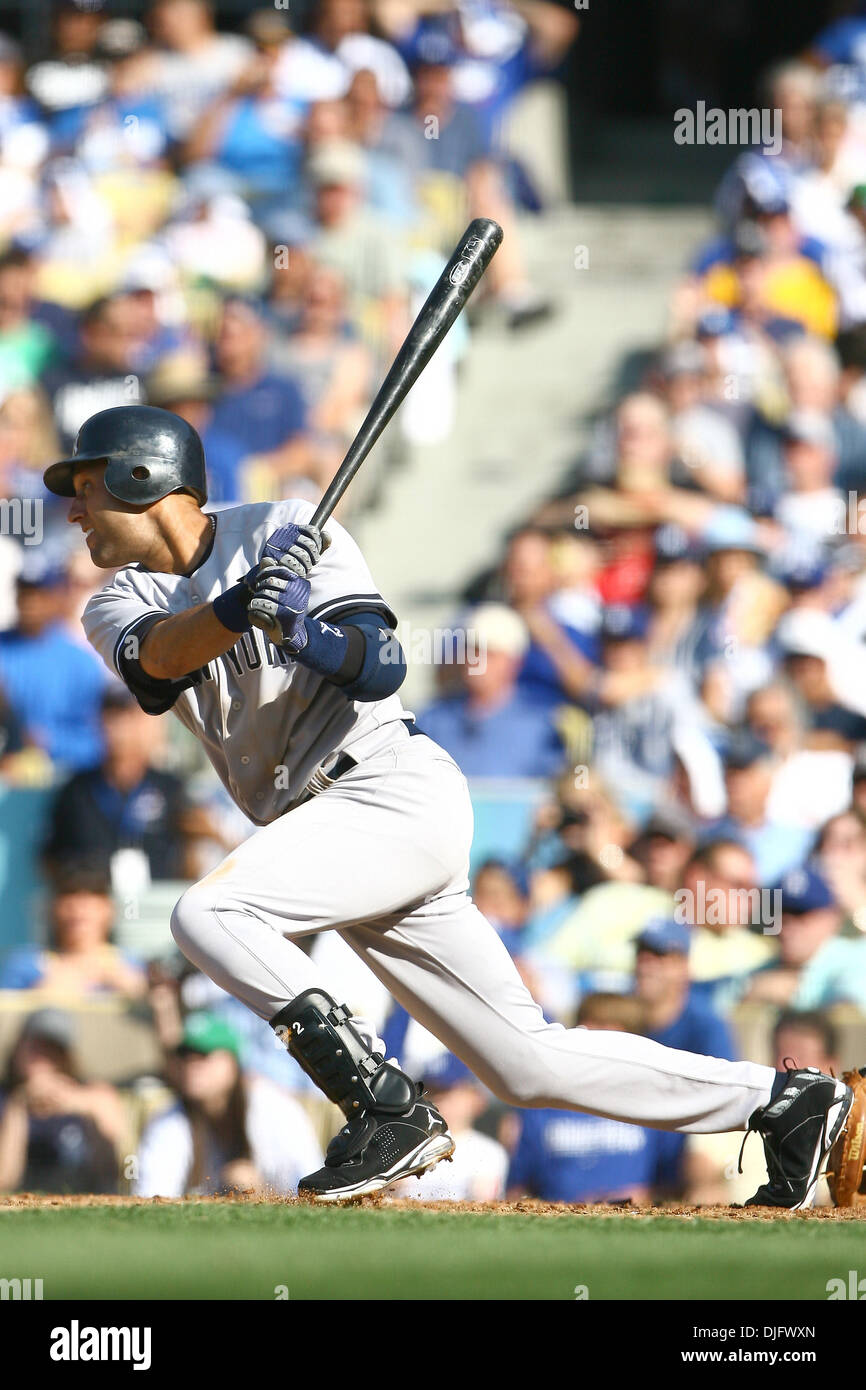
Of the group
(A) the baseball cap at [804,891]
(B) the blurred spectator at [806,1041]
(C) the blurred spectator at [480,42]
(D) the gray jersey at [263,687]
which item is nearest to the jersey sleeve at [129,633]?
(D) the gray jersey at [263,687]

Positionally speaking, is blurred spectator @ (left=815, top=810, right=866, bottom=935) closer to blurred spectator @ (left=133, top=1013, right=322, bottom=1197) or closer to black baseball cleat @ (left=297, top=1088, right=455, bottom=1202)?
blurred spectator @ (left=133, top=1013, right=322, bottom=1197)

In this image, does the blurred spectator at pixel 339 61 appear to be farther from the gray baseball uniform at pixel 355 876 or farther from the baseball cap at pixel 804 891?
the gray baseball uniform at pixel 355 876

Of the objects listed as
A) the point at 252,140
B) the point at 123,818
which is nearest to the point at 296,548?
the point at 123,818

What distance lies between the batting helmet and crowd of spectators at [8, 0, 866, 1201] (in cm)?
214

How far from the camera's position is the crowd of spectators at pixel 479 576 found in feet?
16.8

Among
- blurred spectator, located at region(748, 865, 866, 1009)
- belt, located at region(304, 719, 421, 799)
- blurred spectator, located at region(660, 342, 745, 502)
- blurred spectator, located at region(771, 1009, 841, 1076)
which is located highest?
blurred spectator, located at region(660, 342, 745, 502)

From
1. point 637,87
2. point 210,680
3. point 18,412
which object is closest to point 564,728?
point 18,412

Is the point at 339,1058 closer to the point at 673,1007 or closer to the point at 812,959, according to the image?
the point at 673,1007

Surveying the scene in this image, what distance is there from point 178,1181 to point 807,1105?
2000 mm

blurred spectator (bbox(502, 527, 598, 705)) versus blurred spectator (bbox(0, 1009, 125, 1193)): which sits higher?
blurred spectator (bbox(502, 527, 598, 705))

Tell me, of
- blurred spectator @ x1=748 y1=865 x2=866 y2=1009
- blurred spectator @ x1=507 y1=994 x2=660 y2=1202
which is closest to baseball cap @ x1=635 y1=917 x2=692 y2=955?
blurred spectator @ x1=748 y1=865 x2=866 y2=1009

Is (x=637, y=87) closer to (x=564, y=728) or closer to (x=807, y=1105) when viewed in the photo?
(x=564, y=728)

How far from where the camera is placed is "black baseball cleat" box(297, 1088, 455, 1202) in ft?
10.5

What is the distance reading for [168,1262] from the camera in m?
3.04
